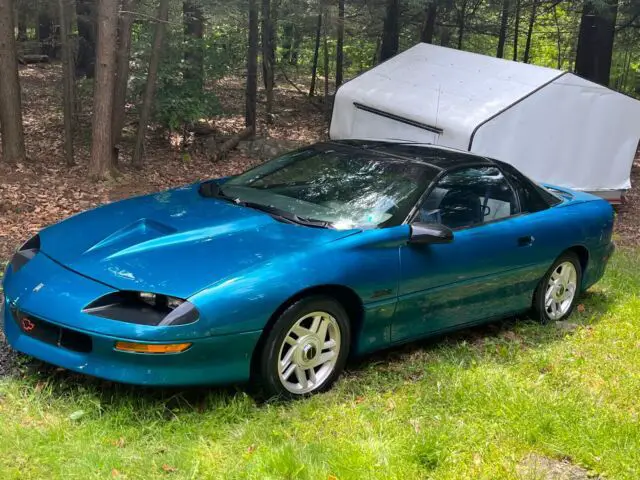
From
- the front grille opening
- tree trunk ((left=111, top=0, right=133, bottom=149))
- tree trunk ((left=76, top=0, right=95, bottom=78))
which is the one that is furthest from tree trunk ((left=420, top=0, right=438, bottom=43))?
the front grille opening

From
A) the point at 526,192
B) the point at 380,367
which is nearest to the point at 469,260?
the point at 380,367

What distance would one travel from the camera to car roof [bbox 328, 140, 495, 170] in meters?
5.31

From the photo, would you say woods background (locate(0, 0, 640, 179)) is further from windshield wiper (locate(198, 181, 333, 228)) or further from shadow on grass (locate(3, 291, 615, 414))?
shadow on grass (locate(3, 291, 615, 414))

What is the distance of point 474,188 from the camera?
533cm

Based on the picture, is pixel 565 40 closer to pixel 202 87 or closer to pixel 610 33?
pixel 610 33

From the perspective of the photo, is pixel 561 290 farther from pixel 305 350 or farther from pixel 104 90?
pixel 104 90

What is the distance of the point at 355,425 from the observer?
383cm

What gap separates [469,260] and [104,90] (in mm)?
6543

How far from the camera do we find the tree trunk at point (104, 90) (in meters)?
9.38

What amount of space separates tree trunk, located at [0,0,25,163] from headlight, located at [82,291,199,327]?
23.7 ft

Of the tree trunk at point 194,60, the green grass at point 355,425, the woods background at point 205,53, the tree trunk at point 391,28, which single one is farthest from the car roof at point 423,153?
the tree trunk at point 391,28

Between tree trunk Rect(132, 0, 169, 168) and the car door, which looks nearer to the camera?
the car door

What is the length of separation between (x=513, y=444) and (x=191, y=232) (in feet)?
7.16

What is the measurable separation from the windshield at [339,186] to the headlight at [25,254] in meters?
1.36
